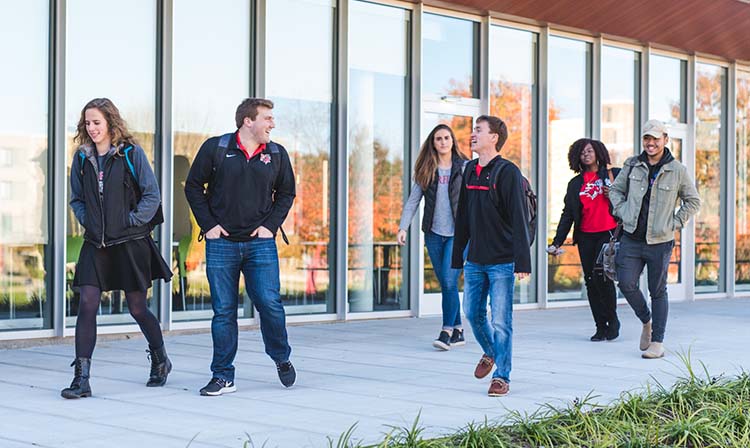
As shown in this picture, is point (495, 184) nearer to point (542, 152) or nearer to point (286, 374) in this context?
point (286, 374)

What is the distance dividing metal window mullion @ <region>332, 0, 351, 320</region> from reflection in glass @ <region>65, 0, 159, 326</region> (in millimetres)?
2196

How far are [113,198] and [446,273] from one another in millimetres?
3333

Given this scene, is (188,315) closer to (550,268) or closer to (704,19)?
(550,268)

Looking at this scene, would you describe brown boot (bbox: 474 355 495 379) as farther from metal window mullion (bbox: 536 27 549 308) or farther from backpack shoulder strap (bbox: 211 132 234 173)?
metal window mullion (bbox: 536 27 549 308)

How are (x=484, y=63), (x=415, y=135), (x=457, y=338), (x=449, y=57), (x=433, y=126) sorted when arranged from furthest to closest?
(x=484, y=63), (x=449, y=57), (x=433, y=126), (x=415, y=135), (x=457, y=338)

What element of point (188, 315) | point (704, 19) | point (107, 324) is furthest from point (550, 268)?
point (107, 324)

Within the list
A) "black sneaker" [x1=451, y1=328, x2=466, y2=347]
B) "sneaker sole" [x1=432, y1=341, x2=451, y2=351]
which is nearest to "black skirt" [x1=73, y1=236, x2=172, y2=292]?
"sneaker sole" [x1=432, y1=341, x2=451, y2=351]

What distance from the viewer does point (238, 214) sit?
263 inches

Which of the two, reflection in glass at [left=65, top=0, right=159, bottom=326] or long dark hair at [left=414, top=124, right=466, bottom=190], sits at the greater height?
reflection in glass at [left=65, top=0, right=159, bottom=326]

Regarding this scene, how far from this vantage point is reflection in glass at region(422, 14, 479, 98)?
41.7ft

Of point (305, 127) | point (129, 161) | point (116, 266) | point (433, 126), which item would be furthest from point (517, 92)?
point (116, 266)

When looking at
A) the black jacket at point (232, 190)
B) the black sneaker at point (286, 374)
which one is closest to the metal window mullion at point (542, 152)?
the black sneaker at point (286, 374)

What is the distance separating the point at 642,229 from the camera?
8.85 meters

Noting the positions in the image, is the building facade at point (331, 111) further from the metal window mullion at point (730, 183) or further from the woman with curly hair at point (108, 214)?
the woman with curly hair at point (108, 214)
